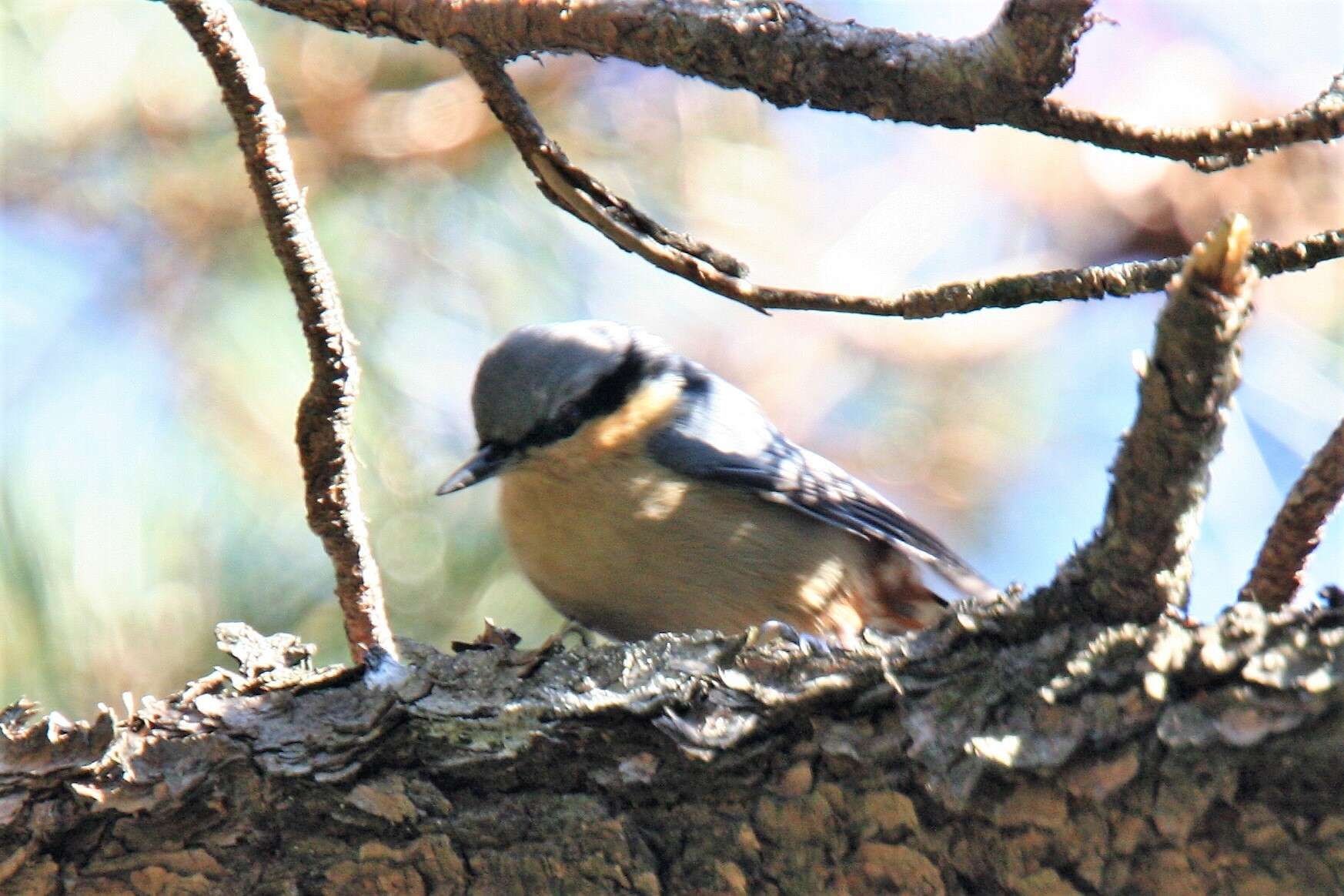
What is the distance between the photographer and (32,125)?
3.23 meters

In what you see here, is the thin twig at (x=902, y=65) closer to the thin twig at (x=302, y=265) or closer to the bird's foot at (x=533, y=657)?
the thin twig at (x=302, y=265)

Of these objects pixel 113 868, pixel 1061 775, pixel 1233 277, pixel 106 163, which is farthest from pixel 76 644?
pixel 1233 277

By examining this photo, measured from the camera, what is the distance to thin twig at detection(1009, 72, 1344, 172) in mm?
1436

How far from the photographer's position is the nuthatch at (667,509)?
2.58 meters

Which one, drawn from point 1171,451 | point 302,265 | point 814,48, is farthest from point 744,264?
point 1171,451

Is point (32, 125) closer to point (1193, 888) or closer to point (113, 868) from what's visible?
point (113, 868)

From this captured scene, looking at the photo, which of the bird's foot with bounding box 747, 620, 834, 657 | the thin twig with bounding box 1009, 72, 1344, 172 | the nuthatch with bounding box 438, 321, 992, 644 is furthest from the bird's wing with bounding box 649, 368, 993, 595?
the thin twig with bounding box 1009, 72, 1344, 172

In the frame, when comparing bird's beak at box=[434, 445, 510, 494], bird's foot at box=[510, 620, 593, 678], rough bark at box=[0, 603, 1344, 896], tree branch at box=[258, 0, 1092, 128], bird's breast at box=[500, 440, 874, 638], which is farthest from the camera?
bird's beak at box=[434, 445, 510, 494]

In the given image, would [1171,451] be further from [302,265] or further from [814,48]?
[302,265]

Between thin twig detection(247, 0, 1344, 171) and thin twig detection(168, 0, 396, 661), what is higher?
thin twig detection(247, 0, 1344, 171)

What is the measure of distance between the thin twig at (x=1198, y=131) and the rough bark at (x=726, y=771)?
503 mm

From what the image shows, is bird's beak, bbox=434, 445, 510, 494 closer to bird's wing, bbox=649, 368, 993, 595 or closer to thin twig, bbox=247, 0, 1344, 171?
bird's wing, bbox=649, 368, 993, 595

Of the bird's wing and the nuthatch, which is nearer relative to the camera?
the nuthatch

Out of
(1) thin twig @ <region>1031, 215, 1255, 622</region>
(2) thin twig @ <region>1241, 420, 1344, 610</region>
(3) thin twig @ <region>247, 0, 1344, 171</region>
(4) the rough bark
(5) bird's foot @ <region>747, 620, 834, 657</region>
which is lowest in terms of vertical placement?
(4) the rough bark
